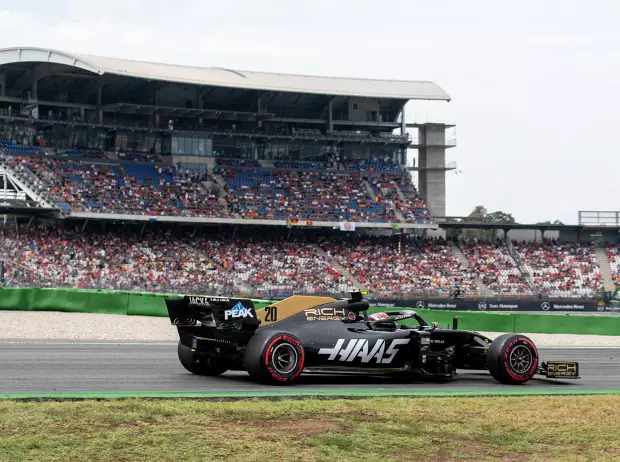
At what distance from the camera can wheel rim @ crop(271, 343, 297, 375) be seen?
12977mm

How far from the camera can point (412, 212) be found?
63.6m

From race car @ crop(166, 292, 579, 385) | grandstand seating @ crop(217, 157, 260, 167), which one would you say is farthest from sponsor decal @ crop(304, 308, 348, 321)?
grandstand seating @ crop(217, 157, 260, 167)

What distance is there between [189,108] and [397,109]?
54.0 feet

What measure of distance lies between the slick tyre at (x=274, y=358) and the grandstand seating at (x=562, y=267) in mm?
45786

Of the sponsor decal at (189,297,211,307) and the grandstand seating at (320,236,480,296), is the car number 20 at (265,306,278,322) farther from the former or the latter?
the grandstand seating at (320,236,480,296)

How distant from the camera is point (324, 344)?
13.4 m

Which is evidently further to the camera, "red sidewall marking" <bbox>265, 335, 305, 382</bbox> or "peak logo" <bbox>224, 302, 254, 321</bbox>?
"peak logo" <bbox>224, 302, 254, 321</bbox>

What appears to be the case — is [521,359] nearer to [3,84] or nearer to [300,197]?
[300,197]

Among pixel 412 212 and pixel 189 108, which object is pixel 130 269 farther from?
pixel 412 212

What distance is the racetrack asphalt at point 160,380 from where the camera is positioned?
40.7 ft

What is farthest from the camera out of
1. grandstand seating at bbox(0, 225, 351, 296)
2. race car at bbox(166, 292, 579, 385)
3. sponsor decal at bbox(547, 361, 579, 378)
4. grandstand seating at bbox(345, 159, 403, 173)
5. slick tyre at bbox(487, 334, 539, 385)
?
grandstand seating at bbox(345, 159, 403, 173)

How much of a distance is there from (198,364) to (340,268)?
42.3 m

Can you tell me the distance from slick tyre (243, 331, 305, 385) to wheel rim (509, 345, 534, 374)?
3312 millimetres

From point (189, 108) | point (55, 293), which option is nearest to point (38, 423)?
point (55, 293)
